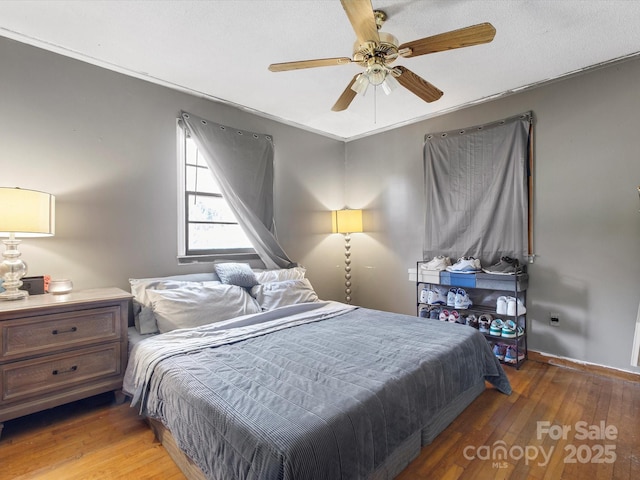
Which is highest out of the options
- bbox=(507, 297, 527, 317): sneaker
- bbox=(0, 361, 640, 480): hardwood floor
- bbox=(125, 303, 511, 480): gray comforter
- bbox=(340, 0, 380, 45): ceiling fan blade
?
bbox=(340, 0, 380, 45): ceiling fan blade

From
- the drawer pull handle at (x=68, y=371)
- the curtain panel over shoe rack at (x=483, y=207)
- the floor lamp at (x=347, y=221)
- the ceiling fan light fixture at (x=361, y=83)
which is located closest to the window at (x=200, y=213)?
the drawer pull handle at (x=68, y=371)

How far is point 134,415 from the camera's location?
7.16 feet

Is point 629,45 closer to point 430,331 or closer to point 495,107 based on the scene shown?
point 495,107

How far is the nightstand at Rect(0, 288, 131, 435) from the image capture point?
1.88m

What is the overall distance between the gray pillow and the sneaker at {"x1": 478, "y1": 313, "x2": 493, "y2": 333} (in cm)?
226

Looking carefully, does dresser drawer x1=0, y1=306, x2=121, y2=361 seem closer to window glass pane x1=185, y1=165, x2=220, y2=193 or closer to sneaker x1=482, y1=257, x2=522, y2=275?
window glass pane x1=185, y1=165, x2=220, y2=193

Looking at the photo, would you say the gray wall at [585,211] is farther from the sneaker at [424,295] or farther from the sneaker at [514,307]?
the sneaker at [424,295]

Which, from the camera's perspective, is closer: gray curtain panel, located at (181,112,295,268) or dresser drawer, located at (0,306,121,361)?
dresser drawer, located at (0,306,121,361)

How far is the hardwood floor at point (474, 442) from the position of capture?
Answer: 164cm

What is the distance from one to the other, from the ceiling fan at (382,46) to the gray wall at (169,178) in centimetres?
154

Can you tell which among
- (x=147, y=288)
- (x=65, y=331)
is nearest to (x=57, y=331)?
(x=65, y=331)

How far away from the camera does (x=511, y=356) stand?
9.82 feet

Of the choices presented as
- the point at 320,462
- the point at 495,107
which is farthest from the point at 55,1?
the point at 495,107

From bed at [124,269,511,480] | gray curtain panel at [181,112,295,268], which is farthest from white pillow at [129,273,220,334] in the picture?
gray curtain panel at [181,112,295,268]
